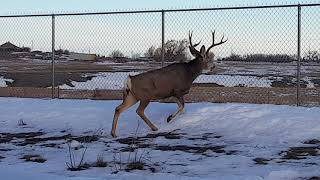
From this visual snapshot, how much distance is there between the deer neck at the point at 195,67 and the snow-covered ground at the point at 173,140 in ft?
2.22

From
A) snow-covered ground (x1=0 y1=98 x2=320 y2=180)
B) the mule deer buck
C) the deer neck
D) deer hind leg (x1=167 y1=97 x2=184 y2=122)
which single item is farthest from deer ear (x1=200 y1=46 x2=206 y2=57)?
deer hind leg (x1=167 y1=97 x2=184 y2=122)

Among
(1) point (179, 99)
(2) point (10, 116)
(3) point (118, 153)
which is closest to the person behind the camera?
(3) point (118, 153)

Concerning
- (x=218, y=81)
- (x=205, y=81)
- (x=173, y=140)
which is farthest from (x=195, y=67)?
(x=205, y=81)

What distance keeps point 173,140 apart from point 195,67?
7.95ft

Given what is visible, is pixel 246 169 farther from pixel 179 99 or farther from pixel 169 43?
pixel 169 43

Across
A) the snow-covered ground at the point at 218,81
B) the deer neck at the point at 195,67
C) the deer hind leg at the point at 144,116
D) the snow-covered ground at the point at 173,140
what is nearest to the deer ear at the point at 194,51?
the deer neck at the point at 195,67

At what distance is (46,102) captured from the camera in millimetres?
13883

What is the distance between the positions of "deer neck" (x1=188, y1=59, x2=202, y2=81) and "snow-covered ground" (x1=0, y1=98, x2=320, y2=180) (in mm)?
676

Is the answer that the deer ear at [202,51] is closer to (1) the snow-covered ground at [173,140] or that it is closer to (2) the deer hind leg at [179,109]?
(1) the snow-covered ground at [173,140]

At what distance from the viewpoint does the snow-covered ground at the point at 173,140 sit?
6.91 metres

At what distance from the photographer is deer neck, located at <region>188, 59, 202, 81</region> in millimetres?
11539

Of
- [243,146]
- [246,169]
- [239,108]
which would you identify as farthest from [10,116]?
[246,169]

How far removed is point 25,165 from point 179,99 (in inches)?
166

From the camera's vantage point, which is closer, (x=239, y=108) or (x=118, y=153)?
(x=118, y=153)
